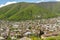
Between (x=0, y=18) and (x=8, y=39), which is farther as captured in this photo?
(x=0, y=18)

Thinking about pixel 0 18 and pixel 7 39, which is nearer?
pixel 7 39

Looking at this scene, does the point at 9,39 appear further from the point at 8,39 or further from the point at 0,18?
the point at 0,18

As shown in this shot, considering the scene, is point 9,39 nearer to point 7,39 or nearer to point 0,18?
point 7,39

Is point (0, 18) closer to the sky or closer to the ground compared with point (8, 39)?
closer to the sky

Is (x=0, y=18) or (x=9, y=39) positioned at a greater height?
(x=0, y=18)

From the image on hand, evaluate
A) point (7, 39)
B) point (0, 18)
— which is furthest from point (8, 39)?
point (0, 18)

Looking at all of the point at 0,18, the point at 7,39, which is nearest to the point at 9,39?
the point at 7,39

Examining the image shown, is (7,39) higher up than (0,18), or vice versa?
(0,18)
